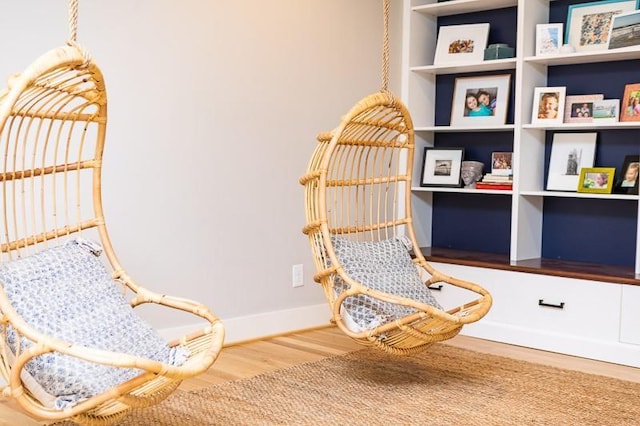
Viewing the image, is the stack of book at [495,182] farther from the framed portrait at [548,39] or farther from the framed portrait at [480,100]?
the framed portrait at [548,39]

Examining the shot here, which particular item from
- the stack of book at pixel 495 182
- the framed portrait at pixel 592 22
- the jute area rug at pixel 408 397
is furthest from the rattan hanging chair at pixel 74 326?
the framed portrait at pixel 592 22

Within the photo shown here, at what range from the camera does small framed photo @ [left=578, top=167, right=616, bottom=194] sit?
4.19 meters

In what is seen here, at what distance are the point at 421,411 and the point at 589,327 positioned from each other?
1.36 m

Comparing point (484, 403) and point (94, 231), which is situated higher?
point (94, 231)

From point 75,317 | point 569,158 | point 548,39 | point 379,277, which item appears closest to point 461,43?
point 548,39

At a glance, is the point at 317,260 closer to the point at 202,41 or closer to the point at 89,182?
the point at 89,182

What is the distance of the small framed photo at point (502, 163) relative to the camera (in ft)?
15.2

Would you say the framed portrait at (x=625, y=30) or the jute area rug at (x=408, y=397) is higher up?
the framed portrait at (x=625, y=30)

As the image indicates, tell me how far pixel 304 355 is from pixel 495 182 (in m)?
1.62

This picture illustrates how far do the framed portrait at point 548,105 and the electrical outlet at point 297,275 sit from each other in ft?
5.20

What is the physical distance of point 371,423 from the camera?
2.87 metres

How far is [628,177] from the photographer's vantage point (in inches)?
163

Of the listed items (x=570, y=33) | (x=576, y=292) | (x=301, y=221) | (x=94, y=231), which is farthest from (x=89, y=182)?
(x=570, y=33)

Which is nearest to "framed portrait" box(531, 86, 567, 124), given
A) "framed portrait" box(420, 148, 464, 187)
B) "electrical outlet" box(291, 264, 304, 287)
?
"framed portrait" box(420, 148, 464, 187)
